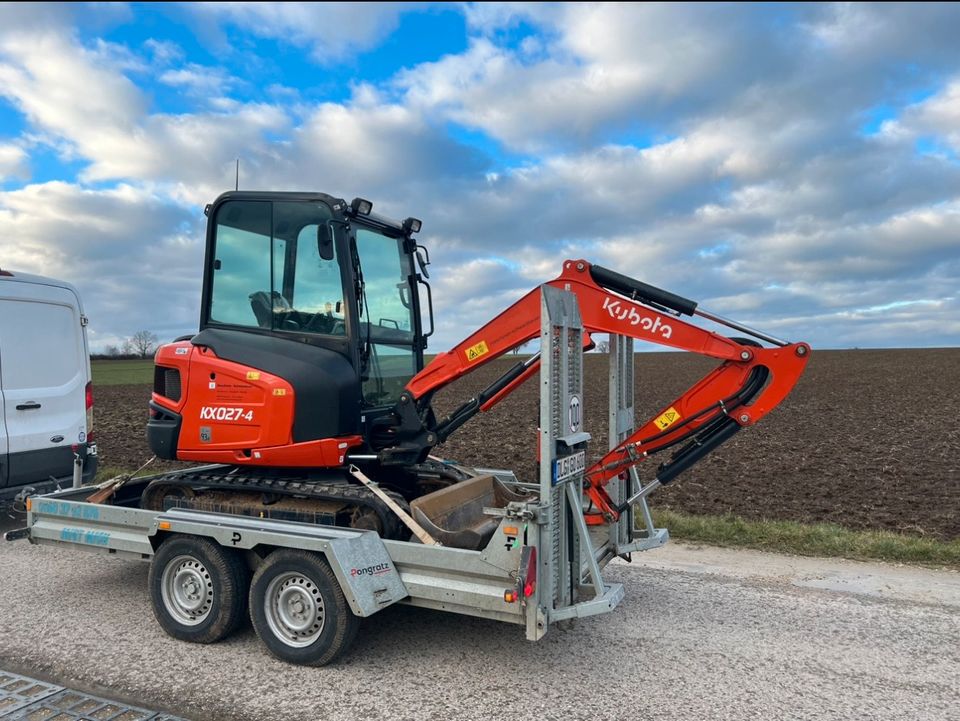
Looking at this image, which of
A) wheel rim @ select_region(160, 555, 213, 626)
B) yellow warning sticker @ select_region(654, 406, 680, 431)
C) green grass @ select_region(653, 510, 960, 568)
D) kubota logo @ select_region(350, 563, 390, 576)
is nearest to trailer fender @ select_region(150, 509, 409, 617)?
kubota logo @ select_region(350, 563, 390, 576)

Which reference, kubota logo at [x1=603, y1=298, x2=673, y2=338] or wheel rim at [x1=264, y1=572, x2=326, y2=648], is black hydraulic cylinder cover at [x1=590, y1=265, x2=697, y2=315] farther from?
wheel rim at [x1=264, y1=572, x2=326, y2=648]

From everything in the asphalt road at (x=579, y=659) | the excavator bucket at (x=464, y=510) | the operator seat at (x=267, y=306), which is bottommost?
the asphalt road at (x=579, y=659)

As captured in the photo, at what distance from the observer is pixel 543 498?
4.44 m

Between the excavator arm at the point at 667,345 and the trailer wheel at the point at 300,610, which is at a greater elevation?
the excavator arm at the point at 667,345

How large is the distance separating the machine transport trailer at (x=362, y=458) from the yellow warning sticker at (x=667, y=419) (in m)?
0.02

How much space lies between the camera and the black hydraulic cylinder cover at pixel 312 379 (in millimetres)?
5359

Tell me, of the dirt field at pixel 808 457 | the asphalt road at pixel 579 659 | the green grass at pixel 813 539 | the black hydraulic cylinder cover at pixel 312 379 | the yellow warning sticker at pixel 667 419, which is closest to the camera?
the asphalt road at pixel 579 659

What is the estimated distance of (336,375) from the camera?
213 inches

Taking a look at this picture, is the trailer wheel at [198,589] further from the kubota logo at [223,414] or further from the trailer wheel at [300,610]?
the kubota logo at [223,414]

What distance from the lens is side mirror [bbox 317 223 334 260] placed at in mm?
5375

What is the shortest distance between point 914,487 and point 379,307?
910cm

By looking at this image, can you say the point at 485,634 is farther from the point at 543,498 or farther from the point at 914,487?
the point at 914,487

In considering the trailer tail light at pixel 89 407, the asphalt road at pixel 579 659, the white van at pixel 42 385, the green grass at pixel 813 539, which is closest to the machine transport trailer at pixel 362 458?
A: the asphalt road at pixel 579 659

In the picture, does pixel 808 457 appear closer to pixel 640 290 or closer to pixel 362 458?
pixel 640 290
